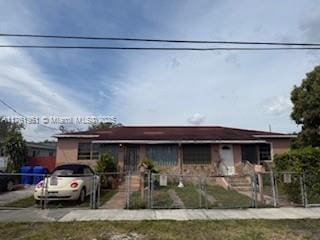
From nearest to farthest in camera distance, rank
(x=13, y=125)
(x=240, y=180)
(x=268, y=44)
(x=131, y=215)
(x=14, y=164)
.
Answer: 1. (x=131, y=215)
2. (x=268, y=44)
3. (x=240, y=180)
4. (x=14, y=164)
5. (x=13, y=125)

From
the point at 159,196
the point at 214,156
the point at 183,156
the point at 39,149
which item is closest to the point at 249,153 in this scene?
the point at 214,156

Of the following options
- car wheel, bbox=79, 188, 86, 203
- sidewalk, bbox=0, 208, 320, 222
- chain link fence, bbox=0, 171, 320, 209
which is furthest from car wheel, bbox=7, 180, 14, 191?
sidewalk, bbox=0, 208, 320, 222

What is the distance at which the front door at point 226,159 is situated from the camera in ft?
72.8

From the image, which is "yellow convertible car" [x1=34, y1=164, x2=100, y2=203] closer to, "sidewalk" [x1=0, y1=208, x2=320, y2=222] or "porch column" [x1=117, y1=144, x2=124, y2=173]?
"sidewalk" [x1=0, y1=208, x2=320, y2=222]

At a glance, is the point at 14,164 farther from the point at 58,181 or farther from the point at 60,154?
the point at 58,181

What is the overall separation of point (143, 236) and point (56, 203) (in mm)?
6246

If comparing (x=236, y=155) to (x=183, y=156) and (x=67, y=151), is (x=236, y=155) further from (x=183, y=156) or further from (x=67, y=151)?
(x=67, y=151)

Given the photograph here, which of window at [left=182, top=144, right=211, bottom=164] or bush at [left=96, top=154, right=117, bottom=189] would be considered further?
window at [left=182, top=144, right=211, bottom=164]

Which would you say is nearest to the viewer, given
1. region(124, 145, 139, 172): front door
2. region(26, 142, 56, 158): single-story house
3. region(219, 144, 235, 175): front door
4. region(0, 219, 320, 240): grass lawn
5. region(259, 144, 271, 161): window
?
region(0, 219, 320, 240): grass lawn

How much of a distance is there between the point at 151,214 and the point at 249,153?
45.8 ft

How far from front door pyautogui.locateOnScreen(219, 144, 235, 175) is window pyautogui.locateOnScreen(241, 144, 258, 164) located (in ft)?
3.17

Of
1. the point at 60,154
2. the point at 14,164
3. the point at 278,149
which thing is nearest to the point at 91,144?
the point at 60,154

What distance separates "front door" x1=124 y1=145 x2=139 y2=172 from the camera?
2231cm

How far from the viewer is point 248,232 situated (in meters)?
8.36
